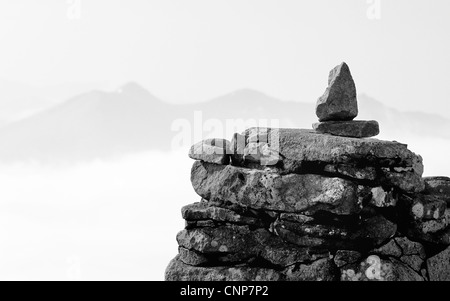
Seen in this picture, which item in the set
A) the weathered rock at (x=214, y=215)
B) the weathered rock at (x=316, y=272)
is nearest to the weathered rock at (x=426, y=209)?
the weathered rock at (x=316, y=272)

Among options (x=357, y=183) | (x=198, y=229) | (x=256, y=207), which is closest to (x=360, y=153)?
(x=357, y=183)

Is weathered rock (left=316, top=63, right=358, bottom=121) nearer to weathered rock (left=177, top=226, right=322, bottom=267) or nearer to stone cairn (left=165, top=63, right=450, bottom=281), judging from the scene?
stone cairn (left=165, top=63, right=450, bottom=281)

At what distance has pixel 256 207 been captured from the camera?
2519 centimetres

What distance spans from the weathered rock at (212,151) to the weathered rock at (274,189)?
12.3 inches

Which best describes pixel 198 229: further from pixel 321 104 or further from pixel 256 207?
pixel 321 104

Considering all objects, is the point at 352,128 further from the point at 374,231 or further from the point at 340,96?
the point at 374,231

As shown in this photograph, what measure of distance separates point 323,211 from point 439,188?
230 inches

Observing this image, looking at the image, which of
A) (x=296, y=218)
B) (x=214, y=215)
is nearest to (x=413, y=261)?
(x=296, y=218)

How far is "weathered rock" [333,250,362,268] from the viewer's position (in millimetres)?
24125

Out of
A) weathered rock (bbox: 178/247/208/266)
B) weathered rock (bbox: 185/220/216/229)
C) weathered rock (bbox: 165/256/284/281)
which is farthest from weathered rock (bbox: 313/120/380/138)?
weathered rock (bbox: 178/247/208/266)

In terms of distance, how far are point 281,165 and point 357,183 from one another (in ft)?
10.6

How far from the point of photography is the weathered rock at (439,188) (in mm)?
25936

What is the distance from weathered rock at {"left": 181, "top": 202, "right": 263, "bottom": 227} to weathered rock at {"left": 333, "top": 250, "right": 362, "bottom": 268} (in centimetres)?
348

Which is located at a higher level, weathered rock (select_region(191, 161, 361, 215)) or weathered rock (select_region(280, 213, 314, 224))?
weathered rock (select_region(191, 161, 361, 215))
